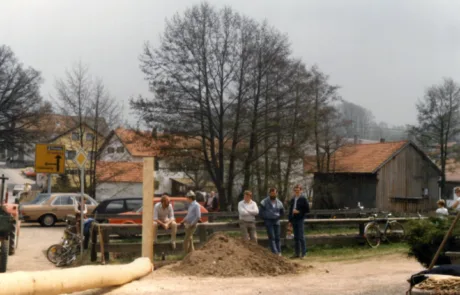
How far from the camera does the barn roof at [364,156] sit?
43703mm

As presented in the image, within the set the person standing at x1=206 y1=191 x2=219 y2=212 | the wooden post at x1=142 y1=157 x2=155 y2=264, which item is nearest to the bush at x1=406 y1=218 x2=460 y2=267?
the wooden post at x1=142 y1=157 x2=155 y2=264

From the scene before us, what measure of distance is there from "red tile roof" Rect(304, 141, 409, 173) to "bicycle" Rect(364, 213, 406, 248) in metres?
22.2

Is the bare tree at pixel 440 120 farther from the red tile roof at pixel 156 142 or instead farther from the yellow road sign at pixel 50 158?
the yellow road sign at pixel 50 158

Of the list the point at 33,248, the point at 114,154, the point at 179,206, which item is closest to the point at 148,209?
the point at 33,248

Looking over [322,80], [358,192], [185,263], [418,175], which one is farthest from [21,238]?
[418,175]

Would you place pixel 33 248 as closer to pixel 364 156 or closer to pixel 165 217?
pixel 165 217

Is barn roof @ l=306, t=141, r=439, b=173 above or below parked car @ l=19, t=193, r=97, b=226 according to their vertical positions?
above

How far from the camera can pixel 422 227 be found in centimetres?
1003

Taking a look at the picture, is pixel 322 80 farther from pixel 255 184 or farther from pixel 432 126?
pixel 432 126

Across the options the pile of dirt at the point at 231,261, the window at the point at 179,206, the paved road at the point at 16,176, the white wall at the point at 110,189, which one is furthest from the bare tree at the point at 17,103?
the pile of dirt at the point at 231,261

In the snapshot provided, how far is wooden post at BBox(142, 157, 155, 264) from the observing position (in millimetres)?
12836

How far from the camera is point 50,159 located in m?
23.5

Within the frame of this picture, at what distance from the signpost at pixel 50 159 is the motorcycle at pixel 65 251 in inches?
200

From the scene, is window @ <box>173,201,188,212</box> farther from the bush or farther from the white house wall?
the white house wall
